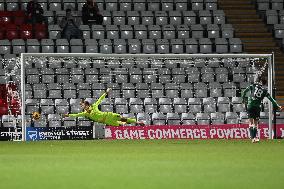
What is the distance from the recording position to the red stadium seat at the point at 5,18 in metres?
30.9

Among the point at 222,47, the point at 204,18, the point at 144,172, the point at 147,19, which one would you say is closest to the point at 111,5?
the point at 147,19

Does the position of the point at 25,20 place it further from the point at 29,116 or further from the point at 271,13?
the point at 271,13

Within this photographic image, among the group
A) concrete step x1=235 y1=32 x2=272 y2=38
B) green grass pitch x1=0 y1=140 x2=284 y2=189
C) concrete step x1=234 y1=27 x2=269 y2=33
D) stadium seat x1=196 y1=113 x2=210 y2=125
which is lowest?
stadium seat x1=196 y1=113 x2=210 y2=125

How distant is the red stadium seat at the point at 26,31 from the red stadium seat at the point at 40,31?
0.19 metres

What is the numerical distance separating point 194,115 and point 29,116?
18.6 ft

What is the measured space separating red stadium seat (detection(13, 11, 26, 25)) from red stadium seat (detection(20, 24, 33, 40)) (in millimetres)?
414

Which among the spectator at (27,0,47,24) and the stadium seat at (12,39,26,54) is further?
the spectator at (27,0,47,24)

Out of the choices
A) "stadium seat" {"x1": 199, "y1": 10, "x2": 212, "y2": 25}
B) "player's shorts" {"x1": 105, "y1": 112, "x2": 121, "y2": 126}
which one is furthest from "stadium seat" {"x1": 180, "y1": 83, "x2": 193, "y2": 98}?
"stadium seat" {"x1": 199, "y1": 10, "x2": 212, "y2": 25}

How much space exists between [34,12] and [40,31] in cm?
76

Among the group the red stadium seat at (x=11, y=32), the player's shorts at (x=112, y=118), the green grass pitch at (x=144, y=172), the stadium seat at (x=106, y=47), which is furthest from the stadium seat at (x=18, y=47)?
the green grass pitch at (x=144, y=172)

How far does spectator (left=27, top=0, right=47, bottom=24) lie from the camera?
3055 cm

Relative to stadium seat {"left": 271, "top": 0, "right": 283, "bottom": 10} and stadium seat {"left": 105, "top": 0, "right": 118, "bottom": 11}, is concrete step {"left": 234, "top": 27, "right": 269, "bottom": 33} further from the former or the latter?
stadium seat {"left": 105, "top": 0, "right": 118, "bottom": 11}

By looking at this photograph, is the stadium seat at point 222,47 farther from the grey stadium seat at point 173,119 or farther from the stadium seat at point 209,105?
the grey stadium seat at point 173,119

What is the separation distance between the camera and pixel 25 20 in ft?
102
